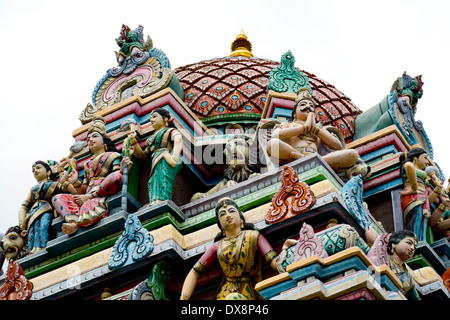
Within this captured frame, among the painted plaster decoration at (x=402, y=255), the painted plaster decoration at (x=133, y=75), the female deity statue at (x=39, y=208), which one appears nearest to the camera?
the painted plaster decoration at (x=402, y=255)

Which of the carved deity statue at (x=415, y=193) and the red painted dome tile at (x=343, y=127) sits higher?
the red painted dome tile at (x=343, y=127)


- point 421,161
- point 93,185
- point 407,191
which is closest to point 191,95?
point 93,185

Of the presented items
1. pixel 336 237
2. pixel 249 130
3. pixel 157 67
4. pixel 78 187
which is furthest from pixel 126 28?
pixel 336 237

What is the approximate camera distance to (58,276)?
1692 centimetres

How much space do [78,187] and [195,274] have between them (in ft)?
13.9

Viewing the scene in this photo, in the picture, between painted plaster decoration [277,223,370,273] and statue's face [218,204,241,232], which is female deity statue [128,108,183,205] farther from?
painted plaster decoration [277,223,370,273]

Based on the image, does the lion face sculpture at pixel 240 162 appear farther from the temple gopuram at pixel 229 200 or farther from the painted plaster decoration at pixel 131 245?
the painted plaster decoration at pixel 131 245

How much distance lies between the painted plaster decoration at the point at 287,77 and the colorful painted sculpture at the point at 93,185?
3.84 m

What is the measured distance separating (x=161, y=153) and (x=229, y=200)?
8.60ft

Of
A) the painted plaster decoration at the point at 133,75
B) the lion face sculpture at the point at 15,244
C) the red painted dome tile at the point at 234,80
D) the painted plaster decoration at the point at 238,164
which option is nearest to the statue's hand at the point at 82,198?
the lion face sculpture at the point at 15,244

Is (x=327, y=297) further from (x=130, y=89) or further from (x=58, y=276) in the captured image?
(x=130, y=89)

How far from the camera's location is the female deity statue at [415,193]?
728 inches

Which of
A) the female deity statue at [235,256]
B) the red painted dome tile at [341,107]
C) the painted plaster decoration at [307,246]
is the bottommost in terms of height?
the painted plaster decoration at [307,246]

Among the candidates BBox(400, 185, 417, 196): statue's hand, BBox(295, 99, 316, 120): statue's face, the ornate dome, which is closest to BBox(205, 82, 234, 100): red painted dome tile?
the ornate dome
